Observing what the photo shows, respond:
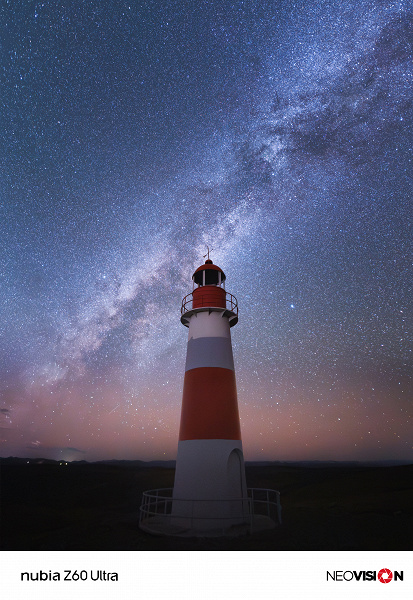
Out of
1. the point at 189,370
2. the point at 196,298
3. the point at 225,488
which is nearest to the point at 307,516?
the point at 225,488

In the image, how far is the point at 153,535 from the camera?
11.5 m

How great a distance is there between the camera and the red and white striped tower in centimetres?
1232

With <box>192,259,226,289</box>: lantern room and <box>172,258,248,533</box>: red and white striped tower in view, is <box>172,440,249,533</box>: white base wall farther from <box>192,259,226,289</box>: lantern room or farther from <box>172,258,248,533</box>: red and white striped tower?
<box>192,259,226,289</box>: lantern room

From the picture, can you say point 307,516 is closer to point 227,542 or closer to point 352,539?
point 352,539

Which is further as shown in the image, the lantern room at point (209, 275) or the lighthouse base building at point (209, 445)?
the lantern room at point (209, 275)

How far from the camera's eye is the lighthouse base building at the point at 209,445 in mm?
12156

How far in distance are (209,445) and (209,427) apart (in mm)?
640

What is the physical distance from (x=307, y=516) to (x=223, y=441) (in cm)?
861
